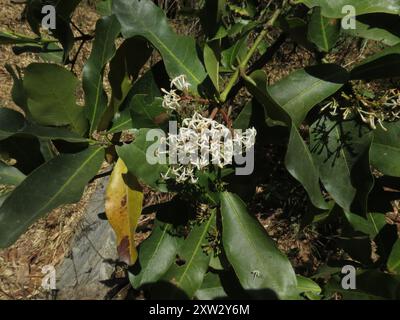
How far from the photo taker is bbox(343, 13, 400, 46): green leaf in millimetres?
1258

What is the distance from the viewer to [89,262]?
2.93m

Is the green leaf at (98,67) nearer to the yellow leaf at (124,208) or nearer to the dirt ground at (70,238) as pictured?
the yellow leaf at (124,208)

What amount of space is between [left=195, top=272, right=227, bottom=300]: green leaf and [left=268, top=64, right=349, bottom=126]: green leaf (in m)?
0.63

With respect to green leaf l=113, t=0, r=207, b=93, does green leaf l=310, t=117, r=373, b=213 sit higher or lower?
lower

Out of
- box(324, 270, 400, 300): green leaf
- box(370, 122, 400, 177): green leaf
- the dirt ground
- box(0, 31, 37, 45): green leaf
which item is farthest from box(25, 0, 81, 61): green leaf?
the dirt ground

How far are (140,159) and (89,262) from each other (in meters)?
1.92

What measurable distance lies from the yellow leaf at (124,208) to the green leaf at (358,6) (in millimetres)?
704

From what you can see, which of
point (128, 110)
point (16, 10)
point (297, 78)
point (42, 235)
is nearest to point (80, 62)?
point (16, 10)

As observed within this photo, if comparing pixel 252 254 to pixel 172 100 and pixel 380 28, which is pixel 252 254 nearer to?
pixel 172 100

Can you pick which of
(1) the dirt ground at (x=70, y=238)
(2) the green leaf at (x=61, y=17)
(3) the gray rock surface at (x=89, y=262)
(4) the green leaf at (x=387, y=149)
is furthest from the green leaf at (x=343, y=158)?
(3) the gray rock surface at (x=89, y=262)

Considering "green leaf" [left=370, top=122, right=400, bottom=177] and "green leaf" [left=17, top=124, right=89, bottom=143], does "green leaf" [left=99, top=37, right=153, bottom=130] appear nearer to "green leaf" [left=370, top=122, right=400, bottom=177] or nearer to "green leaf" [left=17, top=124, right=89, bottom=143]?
"green leaf" [left=17, top=124, right=89, bottom=143]

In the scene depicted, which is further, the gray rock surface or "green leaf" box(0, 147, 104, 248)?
the gray rock surface

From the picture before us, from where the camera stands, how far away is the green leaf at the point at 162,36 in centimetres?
127

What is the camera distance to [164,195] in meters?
3.05
